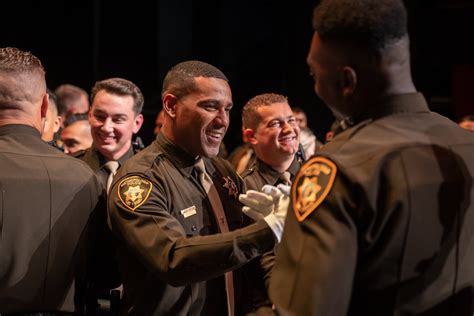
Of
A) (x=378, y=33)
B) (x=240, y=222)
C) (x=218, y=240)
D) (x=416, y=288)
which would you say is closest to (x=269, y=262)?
(x=240, y=222)

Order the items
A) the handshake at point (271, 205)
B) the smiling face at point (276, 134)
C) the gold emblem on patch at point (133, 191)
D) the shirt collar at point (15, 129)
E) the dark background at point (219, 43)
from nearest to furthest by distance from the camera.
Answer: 1. the handshake at point (271, 205)
2. the gold emblem on patch at point (133, 191)
3. the shirt collar at point (15, 129)
4. the smiling face at point (276, 134)
5. the dark background at point (219, 43)

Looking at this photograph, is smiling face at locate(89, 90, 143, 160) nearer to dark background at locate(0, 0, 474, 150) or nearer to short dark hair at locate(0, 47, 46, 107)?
short dark hair at locate(0, 47, 46, 107)

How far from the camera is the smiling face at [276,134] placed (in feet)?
12.5

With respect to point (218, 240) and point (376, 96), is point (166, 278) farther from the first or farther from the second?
point (376, 96)

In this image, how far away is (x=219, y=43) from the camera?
781 centimetres

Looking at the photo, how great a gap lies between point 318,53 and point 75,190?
1.12 metres

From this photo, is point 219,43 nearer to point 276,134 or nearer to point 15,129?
point 276,134

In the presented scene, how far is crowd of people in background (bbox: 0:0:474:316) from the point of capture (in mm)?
1609

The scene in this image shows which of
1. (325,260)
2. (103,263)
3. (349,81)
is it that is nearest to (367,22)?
(349,81)

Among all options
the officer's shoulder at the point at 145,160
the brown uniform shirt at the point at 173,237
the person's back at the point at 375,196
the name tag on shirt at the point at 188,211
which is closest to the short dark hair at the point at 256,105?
the brown uniform shirt at the point at 173,237

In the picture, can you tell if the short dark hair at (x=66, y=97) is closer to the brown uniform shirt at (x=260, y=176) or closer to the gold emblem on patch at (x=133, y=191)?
the brown uniform shirt at (x=260, y=176)

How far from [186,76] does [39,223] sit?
0.72m

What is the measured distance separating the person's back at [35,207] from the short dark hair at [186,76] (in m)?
0.43

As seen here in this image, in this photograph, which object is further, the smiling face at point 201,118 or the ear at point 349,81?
the smiling face at point 201,118
